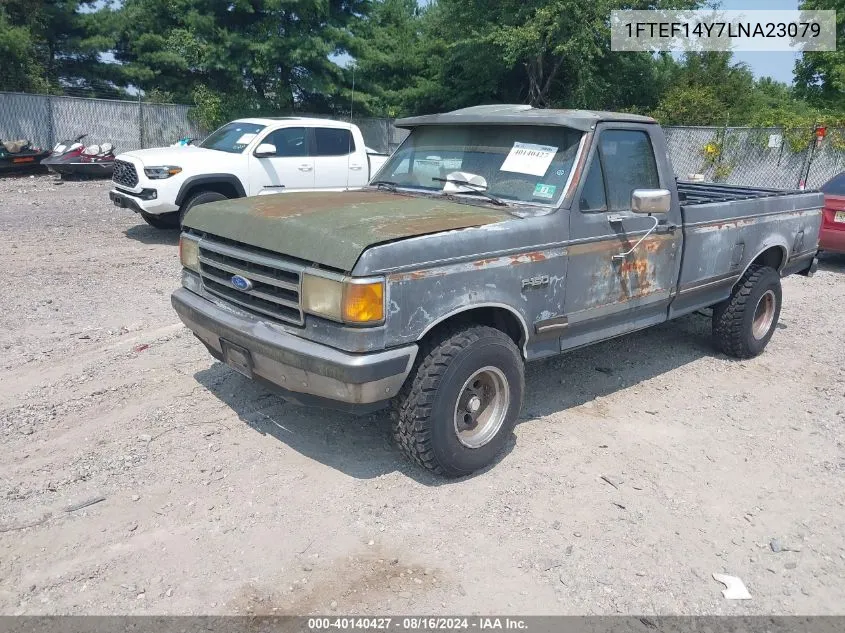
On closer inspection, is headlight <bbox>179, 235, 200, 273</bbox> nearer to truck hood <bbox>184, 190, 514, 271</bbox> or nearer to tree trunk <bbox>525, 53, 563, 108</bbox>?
truck hood <bbox>184, 190, 514, 271</bbox>

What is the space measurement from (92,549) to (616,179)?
3768mm

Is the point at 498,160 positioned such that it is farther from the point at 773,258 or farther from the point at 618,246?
the point at 773,258

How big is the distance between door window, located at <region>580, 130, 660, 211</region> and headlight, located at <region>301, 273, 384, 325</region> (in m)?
1.72

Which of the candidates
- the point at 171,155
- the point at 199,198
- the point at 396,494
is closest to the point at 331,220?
the point at 396,494

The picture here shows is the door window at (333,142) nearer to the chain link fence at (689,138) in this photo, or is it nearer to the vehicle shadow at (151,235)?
the vehicle shadow at (151,235)

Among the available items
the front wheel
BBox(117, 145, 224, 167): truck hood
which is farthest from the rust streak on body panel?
BBox(117, 145, 224, 167): truck hood

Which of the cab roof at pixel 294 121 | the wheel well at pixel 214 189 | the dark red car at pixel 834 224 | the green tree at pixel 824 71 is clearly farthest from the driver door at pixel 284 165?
the green tree at pixel 824 71

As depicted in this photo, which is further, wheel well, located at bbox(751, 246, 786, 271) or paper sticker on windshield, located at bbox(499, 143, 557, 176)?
wheel well, located at bbox(751, 246, 786, 271)

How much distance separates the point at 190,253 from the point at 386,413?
1.68 m

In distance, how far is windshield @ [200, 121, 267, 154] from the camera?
1049 cm

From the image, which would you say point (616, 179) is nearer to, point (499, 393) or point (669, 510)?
point (499, 393)

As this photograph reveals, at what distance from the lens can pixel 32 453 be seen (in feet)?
13.1

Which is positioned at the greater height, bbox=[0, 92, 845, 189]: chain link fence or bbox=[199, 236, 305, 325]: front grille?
bbox=[0, 92, 845, 189]: chain link fence

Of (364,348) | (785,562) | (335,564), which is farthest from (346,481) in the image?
(785,562)
